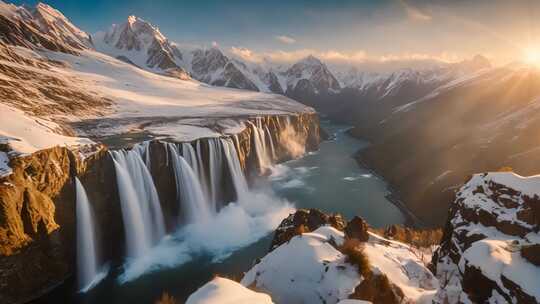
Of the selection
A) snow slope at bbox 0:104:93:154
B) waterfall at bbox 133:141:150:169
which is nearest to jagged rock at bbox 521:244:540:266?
snow slope at bbox 0:104:93:154

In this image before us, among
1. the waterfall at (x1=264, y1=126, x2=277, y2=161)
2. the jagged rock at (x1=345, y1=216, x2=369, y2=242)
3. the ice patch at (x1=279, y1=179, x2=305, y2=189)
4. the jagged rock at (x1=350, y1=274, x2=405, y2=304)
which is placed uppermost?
the jagged rock at (x1=350, y1=274, x2=405, y2=304)

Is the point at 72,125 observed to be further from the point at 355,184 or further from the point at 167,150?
the point at 355,184

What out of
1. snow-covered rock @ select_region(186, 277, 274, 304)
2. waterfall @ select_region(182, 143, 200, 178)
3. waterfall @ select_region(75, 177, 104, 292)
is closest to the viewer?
snow-covered rock @ select_region(186, 277, 274, 304)

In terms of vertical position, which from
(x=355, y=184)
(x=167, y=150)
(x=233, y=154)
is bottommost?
(x=355, y=184)

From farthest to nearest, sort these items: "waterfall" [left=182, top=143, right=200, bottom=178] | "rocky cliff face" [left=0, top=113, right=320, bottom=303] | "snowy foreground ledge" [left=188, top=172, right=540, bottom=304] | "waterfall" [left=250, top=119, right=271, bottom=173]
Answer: "waterfall" [left=250, top=119, right=271, bottom=173]
"waterfall" [left=182, top=143, right=200, bottom=178]
"rocky cliff face" [left=0, top=113, right=320, bottom=303]
"snowy foreground ledge" [left=188, top=172, right=540, bottom=304]

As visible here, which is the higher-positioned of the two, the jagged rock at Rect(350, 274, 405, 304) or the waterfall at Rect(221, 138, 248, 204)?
the jagged rock at Rect(350, 274, 405, 304)

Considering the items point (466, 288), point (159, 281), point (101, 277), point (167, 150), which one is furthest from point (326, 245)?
point (167, 150)

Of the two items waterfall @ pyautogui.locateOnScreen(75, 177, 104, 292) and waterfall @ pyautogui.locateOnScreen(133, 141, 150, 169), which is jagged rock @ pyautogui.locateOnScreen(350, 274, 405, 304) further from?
waterfall @ pyautogui.locateOnScreen(133, 141, 150, 169)
